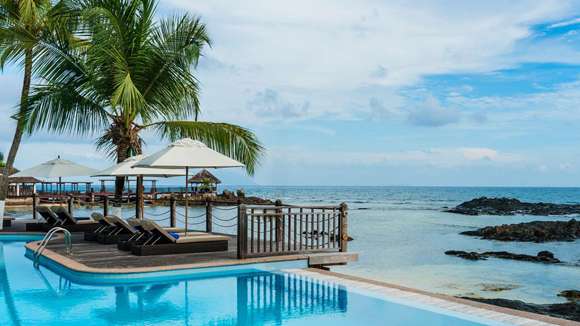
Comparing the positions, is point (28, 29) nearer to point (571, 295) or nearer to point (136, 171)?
point (136, 171)

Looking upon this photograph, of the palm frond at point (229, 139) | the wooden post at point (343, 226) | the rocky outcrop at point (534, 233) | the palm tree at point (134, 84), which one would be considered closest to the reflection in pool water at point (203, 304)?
the wooden post at point (343, 226)

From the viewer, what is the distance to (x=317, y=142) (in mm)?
27531

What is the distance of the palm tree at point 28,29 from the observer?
13.2 m

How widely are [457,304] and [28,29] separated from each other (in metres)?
12.5

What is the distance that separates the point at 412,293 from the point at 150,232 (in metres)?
4.52

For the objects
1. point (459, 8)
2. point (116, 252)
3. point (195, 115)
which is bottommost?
point (116, 252)

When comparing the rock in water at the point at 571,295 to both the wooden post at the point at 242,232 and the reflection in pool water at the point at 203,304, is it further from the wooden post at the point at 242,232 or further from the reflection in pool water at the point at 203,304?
the wooden post at the point at 242,232

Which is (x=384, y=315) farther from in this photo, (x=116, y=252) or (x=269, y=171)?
(x=269, y=171)

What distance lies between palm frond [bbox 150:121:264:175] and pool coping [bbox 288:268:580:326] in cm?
560

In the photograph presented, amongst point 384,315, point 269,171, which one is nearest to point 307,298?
point 384,315

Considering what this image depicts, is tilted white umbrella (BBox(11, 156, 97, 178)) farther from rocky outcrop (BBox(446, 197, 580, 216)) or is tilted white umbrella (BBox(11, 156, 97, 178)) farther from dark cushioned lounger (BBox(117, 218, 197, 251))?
rocky outcrop (BBox(446, 197, 580, 216))

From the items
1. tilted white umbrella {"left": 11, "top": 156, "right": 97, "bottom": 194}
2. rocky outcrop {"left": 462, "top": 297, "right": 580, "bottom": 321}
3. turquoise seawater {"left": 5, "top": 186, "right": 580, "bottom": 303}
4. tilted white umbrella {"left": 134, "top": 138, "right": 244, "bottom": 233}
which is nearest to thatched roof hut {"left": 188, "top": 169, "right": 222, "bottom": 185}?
turquoise seawater {"left": 5, "top": 186, "right": 580, "bottom": 303}

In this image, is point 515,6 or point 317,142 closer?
point 515,6

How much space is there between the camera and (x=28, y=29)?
46.9 feet
